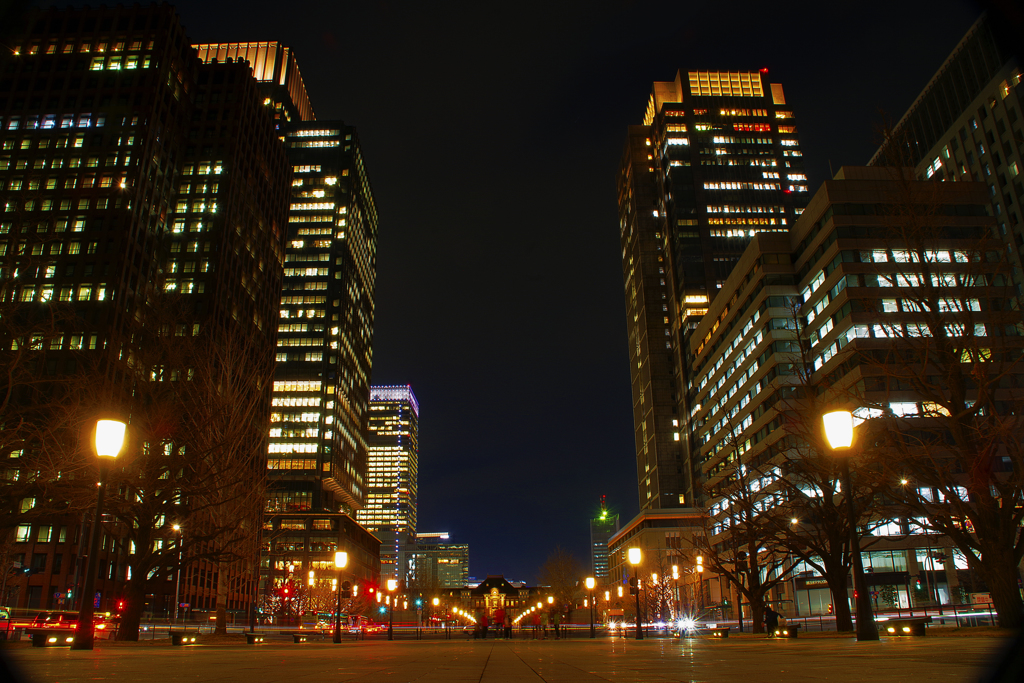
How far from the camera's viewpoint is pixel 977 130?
108812 millimetres

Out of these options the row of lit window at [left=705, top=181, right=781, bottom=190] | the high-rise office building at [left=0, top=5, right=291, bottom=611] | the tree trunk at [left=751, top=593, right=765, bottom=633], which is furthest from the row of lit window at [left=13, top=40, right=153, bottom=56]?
the row of lit window at [left=705, top=181, right=781, bottom=190]

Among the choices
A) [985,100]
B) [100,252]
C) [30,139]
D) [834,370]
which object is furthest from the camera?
[985,100]

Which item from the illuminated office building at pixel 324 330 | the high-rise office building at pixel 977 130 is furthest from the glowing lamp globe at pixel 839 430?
the illuminated office building at pixel 324 330

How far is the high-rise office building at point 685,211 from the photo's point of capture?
15675cm

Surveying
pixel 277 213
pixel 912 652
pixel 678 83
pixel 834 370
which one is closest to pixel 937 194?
pixel 912 652

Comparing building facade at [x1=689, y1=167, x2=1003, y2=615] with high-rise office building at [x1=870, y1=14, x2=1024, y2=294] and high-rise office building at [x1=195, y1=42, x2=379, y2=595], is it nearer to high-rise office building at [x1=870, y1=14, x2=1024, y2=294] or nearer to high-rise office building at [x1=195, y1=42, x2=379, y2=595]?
high-rise office building at [x1=870, y1=14, x2=1024, y2=294]

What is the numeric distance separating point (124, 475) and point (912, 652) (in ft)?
75.7

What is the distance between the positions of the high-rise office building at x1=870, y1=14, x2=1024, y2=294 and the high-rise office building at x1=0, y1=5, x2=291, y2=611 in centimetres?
10908

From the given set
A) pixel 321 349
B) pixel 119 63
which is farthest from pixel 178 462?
pixel 321 349

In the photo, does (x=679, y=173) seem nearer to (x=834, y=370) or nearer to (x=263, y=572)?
(x=834, y=370)

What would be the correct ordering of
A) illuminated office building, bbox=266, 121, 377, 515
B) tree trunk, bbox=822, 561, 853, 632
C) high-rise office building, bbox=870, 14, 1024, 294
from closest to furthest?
tree trunk, bbox=822, 561, 853, 632, high-rise office building, bbox=870, 14, 1024, 294, illuminated office building, bbox=266, 121, 377, 515

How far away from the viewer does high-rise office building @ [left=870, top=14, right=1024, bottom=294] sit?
99.8 meters

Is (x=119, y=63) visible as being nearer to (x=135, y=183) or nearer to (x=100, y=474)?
(x=135, y=183)

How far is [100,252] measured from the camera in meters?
90.1
